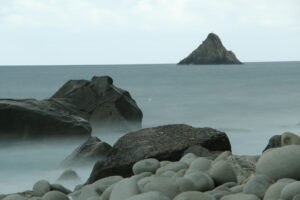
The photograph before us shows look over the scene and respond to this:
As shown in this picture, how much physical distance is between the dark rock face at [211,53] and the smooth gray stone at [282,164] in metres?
97.6

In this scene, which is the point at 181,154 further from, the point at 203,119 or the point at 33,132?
the point at 203,119

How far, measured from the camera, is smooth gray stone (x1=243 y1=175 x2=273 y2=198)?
9.96 feet

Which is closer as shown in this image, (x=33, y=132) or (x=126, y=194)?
(x=126, y=194)

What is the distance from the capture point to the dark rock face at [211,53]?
103m

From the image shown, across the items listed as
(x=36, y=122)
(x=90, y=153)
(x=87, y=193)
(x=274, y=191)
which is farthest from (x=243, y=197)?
(x=36, y=122)

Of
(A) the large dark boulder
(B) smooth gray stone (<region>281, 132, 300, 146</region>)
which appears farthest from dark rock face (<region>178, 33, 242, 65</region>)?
(B) smooth gray stone (<region>281, 132, 300, 146</region>)

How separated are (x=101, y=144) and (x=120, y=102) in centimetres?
379

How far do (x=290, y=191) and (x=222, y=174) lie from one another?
32.8 inches

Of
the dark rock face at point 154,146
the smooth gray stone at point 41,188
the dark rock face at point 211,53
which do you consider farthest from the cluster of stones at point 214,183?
the dark rock face at point 211,53

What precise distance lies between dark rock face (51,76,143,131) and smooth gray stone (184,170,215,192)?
7598 millimetres

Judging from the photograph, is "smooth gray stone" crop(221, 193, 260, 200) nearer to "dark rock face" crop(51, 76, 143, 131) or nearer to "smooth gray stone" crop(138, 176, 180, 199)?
"smooth gray stone" crop(138, 176, 180, 199)

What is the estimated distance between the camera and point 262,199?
3016 millimetres

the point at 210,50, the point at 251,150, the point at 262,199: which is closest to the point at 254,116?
the point at 251,150

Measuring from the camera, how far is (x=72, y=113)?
10.2 meters
